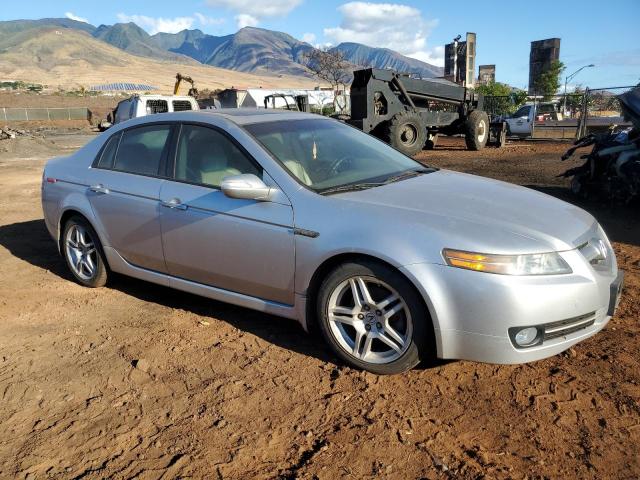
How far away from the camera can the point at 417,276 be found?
297 centimetres

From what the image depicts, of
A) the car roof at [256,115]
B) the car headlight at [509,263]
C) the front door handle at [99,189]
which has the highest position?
the car roof at [256,115]

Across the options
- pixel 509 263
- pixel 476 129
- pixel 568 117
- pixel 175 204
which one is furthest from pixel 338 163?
pixel 568 117

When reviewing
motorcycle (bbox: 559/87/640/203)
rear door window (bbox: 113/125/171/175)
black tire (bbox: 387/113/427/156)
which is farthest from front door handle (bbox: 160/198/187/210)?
black tire (bbox: 387/113/427/156)

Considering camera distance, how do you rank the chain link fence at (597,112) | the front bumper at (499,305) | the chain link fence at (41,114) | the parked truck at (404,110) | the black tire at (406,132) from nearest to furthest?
the front bumper at (499,305), the black tire at (406,132), the parked truck at (404,110), the chain link fence at (597,112), the chain link fence at (41,114)

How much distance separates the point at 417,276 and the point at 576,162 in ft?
36.2

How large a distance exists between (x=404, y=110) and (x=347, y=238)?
12.0 meters

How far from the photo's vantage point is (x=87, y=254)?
5.02 m

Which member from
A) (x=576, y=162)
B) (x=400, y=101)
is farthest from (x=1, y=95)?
(x=576, y=162)

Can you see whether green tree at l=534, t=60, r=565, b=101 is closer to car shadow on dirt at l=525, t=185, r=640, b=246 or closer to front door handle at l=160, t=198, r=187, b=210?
car shadow on dirt at l=525, t=185, r=640, b=246

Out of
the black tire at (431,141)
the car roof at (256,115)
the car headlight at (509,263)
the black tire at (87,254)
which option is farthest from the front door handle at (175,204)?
the black tire at (431,141)

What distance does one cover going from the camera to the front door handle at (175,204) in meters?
3.97

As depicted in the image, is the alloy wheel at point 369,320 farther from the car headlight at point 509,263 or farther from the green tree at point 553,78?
the green tree at point 553,78

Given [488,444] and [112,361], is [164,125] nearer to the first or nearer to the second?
[112,361]

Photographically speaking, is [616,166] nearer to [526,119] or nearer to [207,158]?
[207,158]
